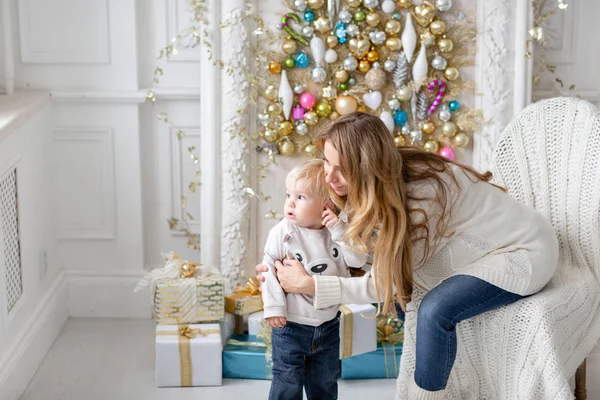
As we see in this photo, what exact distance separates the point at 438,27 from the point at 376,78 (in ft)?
0.90

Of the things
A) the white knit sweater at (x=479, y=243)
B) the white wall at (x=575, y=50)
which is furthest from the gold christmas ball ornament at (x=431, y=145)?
the white knit sweater at (x=479, y=243)

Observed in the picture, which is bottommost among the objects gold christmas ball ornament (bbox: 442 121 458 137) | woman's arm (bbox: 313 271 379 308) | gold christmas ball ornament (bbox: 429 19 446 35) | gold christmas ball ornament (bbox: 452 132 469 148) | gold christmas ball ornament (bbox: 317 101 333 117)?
woman's arm (bbox: 313 271 379 308)

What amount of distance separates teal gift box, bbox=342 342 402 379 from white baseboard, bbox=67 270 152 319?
3.10 ft

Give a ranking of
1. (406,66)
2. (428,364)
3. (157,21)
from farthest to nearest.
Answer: (157,21) < (406,66) < (428,364)

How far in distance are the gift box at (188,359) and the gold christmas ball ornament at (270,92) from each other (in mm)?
860

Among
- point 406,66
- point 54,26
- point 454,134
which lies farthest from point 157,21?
point 454,134

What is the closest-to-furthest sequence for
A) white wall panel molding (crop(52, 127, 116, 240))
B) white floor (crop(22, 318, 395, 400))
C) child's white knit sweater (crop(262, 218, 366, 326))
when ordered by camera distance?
1. child's white knit sweater (crop(262, 218, 366, 326))
2. white floor (crop(22, 318, 395, 400))
3. white wall panel molding (crop(52, 127, 116, 240))

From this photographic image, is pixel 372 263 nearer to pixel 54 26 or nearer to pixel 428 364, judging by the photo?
pixel 428 364

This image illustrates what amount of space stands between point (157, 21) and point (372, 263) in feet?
4.85

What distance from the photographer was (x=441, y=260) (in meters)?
2.32

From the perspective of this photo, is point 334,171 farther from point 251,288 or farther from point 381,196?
point 251,288

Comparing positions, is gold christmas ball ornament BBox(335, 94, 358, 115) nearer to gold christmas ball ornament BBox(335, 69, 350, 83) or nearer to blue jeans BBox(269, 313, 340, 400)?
gold christmas ball ornament BBox(335, 69, 350, 83)

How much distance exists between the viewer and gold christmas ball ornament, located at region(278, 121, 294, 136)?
3.13 metres

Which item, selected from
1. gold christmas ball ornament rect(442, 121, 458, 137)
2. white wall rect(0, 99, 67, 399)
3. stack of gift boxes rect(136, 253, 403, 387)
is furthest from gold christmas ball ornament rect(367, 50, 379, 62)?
white wall rect(0, 99, 67, 399)
